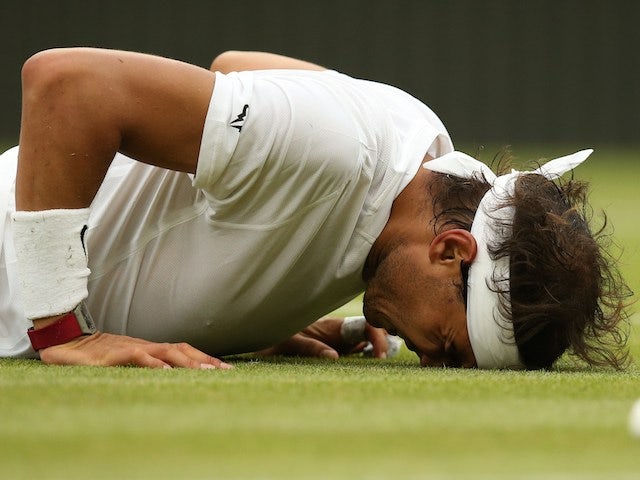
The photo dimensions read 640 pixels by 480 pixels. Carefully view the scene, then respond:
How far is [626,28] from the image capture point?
13.7m

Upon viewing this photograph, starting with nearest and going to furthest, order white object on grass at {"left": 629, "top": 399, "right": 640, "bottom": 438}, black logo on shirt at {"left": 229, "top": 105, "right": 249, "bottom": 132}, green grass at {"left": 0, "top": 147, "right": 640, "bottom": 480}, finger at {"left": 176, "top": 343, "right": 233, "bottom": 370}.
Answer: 1. green grass at {"left": 0, "top": 147, "right": 640, "bottom": 480}
2. white object on grass at {"left": 629, "top": 399, "right": 640, "bottom": 438}
3. black logo on shirt at {"left": 229, "top": 105, "right": 249, "bottom": 132}
4. finger at {"left": 176, "top": 343, "right": 233, "bottom": 370}

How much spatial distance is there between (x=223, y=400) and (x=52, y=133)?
774mm

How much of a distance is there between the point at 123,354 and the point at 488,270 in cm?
81

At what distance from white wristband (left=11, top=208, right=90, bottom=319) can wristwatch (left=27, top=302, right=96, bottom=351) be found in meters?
0.03

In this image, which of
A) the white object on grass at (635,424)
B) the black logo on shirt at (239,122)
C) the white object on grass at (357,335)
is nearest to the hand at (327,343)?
the white object on grass at (357,335)

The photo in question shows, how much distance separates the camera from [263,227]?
2.77 m

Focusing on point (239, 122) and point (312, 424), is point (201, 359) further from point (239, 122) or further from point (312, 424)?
point (312, 424)

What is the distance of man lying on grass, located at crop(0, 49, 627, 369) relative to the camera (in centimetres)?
263

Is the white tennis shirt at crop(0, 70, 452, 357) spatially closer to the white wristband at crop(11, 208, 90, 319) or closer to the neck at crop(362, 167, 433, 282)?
the neck at crop(362, 167, 433, 282)

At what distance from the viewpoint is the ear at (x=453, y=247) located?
9.18 ft

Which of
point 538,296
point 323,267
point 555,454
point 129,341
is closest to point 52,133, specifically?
point 129,341

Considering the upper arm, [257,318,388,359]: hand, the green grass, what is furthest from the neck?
the upper arm

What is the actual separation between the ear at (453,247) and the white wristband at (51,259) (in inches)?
30.1

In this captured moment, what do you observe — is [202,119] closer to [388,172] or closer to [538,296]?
[388,172]
